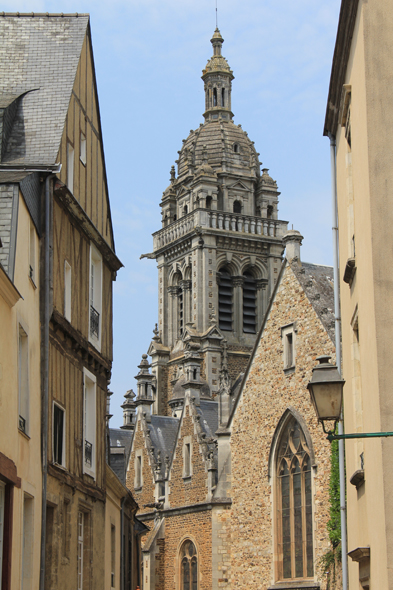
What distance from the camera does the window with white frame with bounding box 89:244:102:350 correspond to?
18.1m

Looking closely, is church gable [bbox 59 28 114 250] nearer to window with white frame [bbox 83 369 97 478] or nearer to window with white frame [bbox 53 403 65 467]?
window with white frame [bbox 83 369 97 478]

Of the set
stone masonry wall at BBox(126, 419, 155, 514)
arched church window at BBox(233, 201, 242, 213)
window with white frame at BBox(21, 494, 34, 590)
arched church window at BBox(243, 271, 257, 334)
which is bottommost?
window with white frame at BBox(21, 494, 34, 590)

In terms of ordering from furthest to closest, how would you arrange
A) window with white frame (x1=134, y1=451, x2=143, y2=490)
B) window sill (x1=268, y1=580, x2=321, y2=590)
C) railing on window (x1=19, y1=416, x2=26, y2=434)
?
window with white frame (x1=134, y1=451, x2=143, y2=490) < window sill (x1=268, y1=580, x2=321, y2=590) < railing on window (x1=19, y1=416, x2=26, y2=434)

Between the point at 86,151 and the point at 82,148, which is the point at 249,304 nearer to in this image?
the point at 86,151

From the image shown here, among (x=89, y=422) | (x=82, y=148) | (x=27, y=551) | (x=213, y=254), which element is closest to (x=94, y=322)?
(x=89, y=422)

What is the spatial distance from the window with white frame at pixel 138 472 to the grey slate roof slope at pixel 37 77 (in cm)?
2599

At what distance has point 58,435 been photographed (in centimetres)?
1530

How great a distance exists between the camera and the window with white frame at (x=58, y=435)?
15.1 meters

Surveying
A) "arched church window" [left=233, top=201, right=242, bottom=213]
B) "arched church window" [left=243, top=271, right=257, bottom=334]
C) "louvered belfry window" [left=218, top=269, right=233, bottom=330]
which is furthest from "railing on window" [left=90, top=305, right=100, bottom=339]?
"arched church window" [left=233, top=201, right=242, bottom=213]

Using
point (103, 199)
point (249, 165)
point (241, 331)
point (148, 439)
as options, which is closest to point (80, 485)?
point (103, 199)

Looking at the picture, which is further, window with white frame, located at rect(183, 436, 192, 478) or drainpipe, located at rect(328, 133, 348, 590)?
window with white frame, located at rect(183, 436, 192, 478)

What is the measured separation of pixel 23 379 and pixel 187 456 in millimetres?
23227

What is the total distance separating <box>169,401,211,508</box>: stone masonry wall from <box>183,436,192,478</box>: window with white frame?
0.18 metres

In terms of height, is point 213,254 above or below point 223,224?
below
